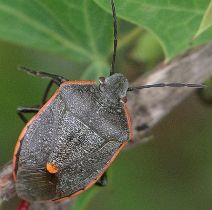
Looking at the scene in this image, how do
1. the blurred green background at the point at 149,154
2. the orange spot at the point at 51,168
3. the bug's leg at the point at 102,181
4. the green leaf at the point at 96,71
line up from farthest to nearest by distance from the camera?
1. the blurred green background at the point at 149,154
2. the green leaf at the point at 96,71
3. the bug's leg at the point at 102,181
4. the orange spot at the point at 51,168

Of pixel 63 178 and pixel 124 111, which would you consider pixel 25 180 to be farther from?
pixel 124 111

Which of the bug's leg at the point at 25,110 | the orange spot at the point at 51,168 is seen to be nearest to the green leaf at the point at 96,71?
the bug's leg at the point at 25,110

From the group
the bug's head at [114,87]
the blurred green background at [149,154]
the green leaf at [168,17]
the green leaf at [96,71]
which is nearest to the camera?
the green leaf at [168,17]

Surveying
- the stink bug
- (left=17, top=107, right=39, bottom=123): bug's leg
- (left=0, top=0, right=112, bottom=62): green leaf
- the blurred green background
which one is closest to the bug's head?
the stink bug

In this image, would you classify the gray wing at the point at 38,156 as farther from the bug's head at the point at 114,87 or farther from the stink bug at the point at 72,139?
the bug's head at the point at 114,87

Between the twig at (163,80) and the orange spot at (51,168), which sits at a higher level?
the twig at (163,80)

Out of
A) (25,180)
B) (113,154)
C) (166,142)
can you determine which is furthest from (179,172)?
(25,180)

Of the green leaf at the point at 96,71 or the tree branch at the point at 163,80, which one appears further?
the green leaf at the point at 96,71

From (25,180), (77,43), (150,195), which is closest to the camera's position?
(25,180)
